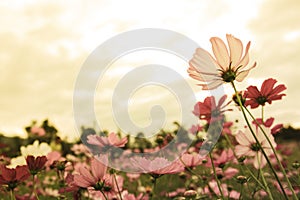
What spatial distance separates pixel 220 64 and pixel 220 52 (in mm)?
29

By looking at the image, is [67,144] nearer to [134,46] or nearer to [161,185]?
[161,185]

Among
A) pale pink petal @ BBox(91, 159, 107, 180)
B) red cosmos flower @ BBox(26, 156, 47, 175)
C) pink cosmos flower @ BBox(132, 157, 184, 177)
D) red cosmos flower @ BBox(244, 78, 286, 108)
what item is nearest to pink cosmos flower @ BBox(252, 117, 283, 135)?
red cosmos flower @ BBox(244, 78, 286, 108)

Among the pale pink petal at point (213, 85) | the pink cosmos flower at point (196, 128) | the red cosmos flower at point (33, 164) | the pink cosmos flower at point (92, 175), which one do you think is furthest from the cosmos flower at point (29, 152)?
the pale pink petal at point (213, 85)

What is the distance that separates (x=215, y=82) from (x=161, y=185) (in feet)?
8.04

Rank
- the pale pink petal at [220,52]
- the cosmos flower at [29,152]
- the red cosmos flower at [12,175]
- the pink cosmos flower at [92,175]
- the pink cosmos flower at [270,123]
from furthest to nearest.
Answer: the cosmos flower at [29,152], the pink cosmos flower at [270,123], the red cosmos flower at [12,175], the pink cosmos flower at [92,175], the pale pink petal at [220,52]

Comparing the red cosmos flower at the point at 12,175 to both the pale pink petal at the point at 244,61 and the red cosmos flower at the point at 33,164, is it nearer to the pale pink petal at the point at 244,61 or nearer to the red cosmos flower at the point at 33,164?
the red cosmos flower at the point at 33,164

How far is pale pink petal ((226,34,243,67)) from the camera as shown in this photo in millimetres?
902

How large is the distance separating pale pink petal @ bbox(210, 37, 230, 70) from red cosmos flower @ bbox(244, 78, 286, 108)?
0.22m

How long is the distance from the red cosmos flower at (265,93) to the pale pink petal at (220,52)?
22 cm

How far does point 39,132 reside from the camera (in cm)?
310

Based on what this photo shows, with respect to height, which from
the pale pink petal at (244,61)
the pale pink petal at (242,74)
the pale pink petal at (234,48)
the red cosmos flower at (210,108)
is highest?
the pale pink petal at (234,48)

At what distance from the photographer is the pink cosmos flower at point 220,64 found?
2.97ft

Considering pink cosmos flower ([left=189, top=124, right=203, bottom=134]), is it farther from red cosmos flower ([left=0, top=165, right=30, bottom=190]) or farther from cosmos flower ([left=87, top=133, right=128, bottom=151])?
red cosmos flower ([left=0, top=165, right=30, bottom=190])

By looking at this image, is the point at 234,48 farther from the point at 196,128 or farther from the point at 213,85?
the point at 196,128
